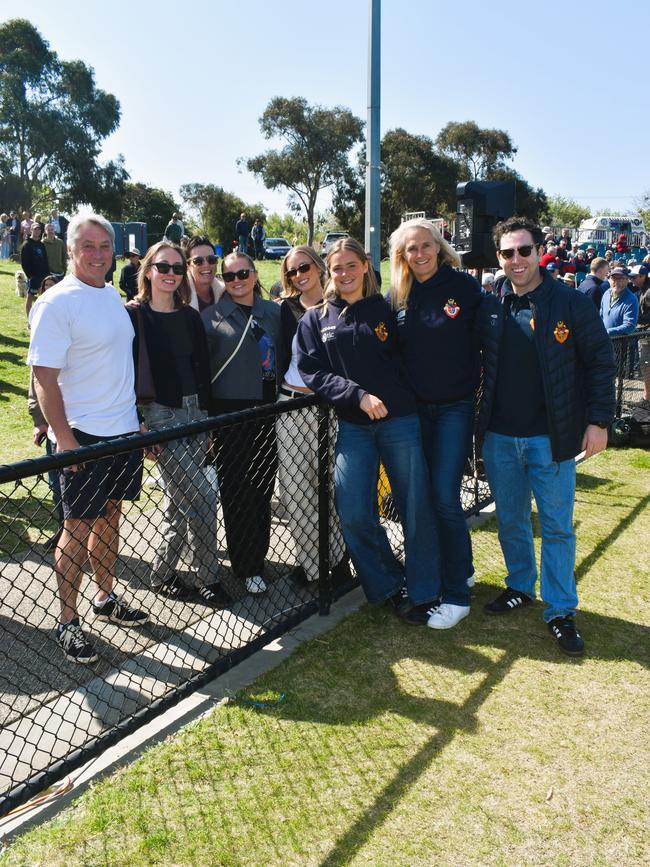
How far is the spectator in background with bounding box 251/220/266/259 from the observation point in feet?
92.6

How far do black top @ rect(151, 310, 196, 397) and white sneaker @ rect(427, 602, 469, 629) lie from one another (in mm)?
1699

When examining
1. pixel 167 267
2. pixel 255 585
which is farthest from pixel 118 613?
pixel 167 267

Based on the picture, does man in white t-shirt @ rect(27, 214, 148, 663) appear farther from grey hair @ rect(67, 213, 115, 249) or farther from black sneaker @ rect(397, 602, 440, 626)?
black sneaker @ rect(397, 602, 440, 626)

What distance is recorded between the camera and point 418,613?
383 centimetres

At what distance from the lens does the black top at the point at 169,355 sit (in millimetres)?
3871

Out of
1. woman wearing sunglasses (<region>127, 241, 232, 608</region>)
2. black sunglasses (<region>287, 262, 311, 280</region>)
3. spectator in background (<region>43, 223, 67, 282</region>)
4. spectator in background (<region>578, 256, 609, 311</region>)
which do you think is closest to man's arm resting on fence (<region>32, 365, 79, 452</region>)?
woman wearing sunglasses (<region>127, 241, 232, 608</region>)

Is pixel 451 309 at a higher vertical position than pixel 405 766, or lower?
higher

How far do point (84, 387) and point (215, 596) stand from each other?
4.45 ft

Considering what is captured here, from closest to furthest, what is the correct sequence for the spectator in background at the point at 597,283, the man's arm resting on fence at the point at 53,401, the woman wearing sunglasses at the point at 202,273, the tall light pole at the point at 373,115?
1. the man's arm resting on fence at the point at 53,401
2. the woman wearing sunglasses at the point at 202,273
3. the tall light pole at the point at 373,115
4. the spectator in background at the point at 597,283

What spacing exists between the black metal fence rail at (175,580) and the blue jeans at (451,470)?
0.53 metres

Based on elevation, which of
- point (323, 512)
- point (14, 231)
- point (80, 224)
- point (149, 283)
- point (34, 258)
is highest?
point (14, 231)

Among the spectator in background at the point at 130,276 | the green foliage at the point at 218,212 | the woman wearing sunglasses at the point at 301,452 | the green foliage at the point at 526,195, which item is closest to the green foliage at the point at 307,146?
the green foliage at the point at 218,212

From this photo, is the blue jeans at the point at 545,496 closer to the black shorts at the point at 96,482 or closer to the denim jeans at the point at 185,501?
the denim jeans at the point at 185,501

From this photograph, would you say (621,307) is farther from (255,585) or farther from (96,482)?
(96,482)
